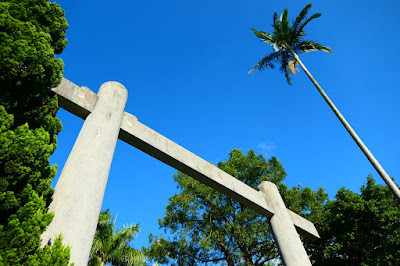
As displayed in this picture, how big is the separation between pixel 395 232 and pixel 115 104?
1459cm

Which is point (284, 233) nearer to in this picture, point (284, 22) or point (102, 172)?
point (102, 172)

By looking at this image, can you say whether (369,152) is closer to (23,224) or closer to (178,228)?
(23,224)

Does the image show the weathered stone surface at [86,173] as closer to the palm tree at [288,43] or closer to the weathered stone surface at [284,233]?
the weathered stone surface at [284,233]

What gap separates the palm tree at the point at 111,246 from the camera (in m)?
11.4

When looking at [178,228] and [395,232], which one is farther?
[178,228]

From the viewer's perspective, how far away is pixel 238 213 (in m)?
15.4

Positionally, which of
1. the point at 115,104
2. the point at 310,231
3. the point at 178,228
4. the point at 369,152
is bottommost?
the point at 310,231

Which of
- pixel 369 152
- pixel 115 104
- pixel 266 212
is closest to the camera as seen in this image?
pixel 115 104

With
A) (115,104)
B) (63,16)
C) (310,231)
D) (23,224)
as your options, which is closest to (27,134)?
(23,224)

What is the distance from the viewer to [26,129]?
120 inches

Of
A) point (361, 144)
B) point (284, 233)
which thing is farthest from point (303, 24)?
point (284, 233)

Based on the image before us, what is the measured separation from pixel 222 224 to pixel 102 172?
12.9 metres

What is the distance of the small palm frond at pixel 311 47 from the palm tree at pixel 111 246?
12439 mm

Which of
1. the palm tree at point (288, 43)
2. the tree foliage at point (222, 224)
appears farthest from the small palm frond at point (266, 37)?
the tree foliage at point (222, 224)
